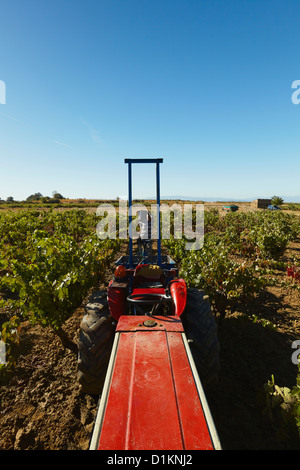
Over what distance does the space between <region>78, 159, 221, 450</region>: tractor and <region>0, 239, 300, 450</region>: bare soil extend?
→ 40 cm

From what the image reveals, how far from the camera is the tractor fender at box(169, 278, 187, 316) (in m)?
2.79

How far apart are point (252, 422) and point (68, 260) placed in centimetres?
366

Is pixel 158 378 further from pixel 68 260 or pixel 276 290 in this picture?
pixel 276 290

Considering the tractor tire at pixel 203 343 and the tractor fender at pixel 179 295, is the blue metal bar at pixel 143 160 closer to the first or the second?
the tractor fender at pixel 179 295

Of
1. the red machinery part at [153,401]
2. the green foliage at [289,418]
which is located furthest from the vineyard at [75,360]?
the red machinery part at [153,401]

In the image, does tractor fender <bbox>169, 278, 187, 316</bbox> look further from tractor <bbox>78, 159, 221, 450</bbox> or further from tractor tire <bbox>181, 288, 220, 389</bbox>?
tractor tire <bbox>181, 288, 220, 389</bbox>

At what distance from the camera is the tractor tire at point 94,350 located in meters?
2.67

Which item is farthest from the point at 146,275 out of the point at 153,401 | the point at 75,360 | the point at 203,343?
the point at 153,401

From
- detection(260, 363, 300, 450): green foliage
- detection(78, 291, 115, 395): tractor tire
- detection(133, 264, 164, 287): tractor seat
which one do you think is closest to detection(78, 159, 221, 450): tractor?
detection(78, 291, 115, 395): tractor tire

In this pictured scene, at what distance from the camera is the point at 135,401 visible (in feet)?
4.90

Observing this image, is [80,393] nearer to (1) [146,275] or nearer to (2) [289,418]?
(1) [146,275]

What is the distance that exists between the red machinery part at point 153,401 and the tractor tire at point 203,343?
2.46 ft

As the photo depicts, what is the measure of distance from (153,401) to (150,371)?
9.1 inches

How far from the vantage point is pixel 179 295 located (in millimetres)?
2967
